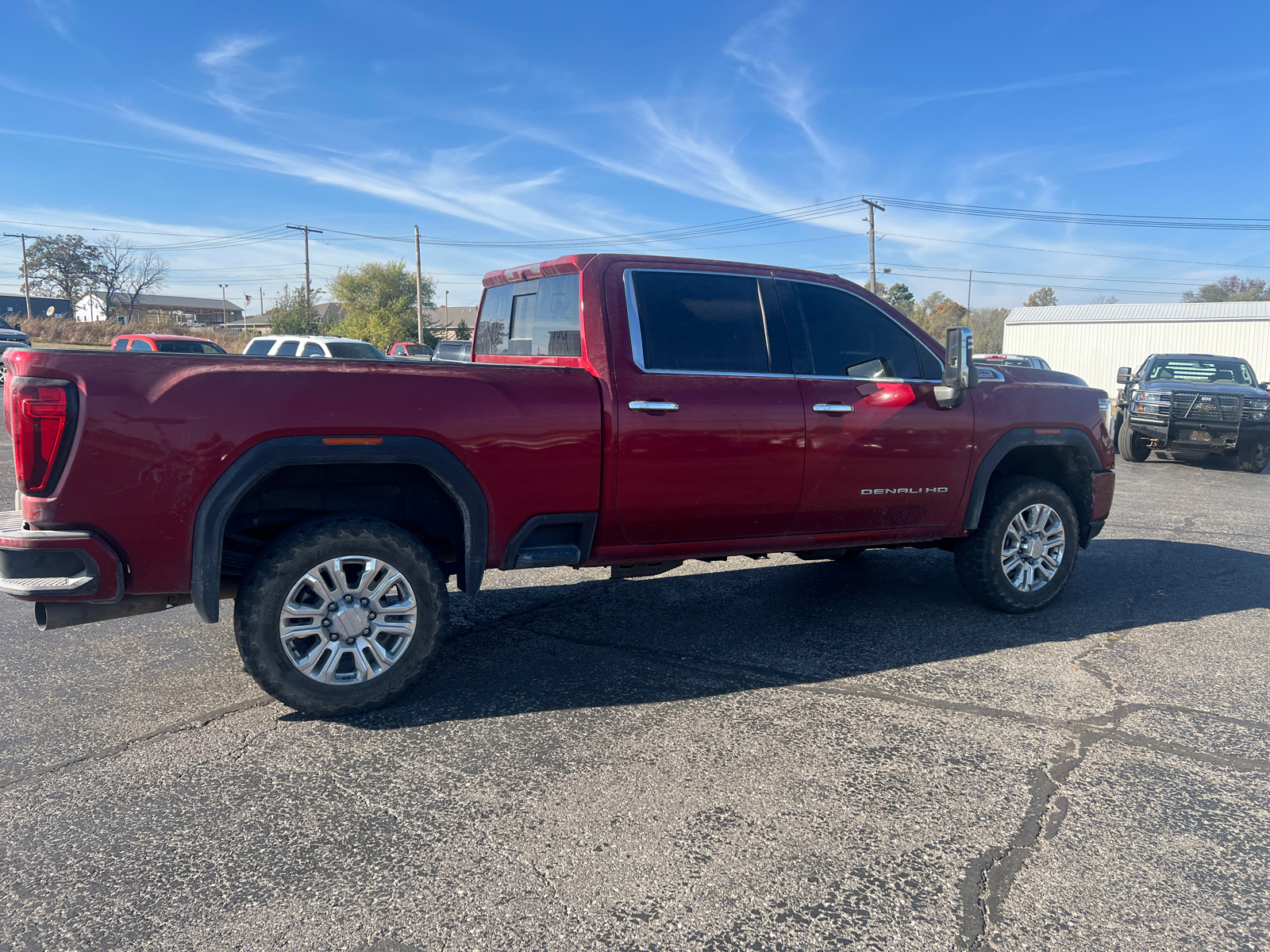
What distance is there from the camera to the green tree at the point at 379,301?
221 ft

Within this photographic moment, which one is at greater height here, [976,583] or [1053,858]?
[976,583]

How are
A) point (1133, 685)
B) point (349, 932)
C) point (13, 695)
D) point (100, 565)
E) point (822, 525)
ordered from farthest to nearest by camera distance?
point (822, 525), point (1133, 685), point (13, 695), point (100, 565), point (349, 932)

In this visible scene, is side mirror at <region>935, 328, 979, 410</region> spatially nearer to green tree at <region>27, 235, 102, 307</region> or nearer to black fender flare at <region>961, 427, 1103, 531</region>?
black fender flare at <region>961, 427, 1103, 531</region>

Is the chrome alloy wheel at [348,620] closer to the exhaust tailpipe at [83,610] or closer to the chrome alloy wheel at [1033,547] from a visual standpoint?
the exhaust tailpipe at [83,610]

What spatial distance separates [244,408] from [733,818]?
2.35m

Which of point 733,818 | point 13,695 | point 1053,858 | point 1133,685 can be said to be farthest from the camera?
point 1133,685

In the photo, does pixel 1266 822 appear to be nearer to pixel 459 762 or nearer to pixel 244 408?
pixel 459 762

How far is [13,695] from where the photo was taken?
397 cm

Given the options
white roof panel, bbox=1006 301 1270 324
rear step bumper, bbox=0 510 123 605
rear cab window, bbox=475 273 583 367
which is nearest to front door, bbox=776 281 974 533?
rear cab window, bbox=475 273 583 367

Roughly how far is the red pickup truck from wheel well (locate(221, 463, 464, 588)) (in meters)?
0.01

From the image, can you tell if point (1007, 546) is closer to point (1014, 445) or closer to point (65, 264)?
point (1014, 445)

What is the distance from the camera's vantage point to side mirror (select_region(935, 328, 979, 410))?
481cm

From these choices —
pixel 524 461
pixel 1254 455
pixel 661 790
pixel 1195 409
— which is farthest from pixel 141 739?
pixel 1254 455

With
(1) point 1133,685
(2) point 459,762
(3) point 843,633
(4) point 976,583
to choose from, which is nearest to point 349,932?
(2) point 459,762
